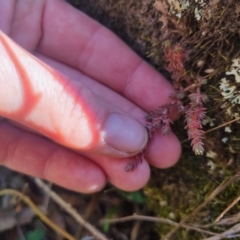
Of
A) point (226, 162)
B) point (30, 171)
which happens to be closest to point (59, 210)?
point (30, 171)

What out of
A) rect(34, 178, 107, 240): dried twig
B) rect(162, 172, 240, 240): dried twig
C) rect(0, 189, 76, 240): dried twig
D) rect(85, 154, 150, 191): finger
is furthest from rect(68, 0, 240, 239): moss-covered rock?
rect(0, 189, 76, 240): dried twig

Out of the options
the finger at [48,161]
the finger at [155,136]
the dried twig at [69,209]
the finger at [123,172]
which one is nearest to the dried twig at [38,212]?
the dried twig at [69,209]

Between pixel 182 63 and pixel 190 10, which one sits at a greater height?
pixel 190 10

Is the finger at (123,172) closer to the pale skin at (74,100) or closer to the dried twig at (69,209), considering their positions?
the pale skin at (74,100)

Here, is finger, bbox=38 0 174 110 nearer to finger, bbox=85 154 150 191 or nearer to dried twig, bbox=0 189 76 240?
finger, bbox=85 154 150 191

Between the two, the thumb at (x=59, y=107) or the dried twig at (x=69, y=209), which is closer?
the thumb at (x=59, y=107)

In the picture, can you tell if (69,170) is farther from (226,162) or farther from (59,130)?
(226,162)

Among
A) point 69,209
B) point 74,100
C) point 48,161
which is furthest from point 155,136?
point 69,209
